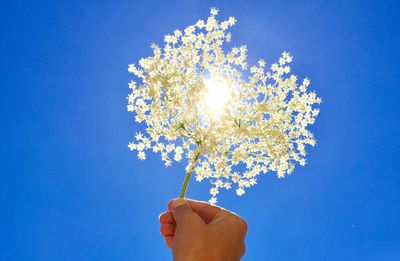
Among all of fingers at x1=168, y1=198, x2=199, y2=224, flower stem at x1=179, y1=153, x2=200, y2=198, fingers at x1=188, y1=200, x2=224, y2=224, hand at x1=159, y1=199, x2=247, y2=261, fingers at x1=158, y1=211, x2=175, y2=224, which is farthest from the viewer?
flower stem at x1=179, y1=153, x2=200, y2=198

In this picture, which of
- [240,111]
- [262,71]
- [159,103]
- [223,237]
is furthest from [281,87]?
[223,237]

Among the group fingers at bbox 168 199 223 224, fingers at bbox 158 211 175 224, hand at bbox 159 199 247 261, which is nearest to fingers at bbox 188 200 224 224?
fingers at bbox 168 199 223 224

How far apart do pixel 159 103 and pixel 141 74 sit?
3.12ft

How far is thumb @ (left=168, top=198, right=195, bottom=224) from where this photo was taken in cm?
322

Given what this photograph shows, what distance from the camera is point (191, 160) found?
509cm

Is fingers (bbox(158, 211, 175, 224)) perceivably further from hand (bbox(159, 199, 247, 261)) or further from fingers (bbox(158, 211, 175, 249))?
hand (bbox(159, 199, 247, 261))

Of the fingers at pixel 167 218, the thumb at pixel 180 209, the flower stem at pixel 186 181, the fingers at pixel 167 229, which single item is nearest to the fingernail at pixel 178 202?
the thumb at pixel 180 209

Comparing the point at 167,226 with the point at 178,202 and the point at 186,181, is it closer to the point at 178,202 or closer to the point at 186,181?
Answer: the point at 178,202

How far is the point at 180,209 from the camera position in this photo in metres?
3.46

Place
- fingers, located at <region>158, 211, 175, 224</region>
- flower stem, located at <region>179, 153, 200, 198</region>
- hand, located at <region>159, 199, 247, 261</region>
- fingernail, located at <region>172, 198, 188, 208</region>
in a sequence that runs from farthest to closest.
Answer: flower stem, located at <region>179, 153, 200, 198</region>
fingers, located at <region>158, 211, 175, 224</region>
fingernail, located at <region>172, 198, 188, 208</region>
hand, located at <region>159, 199, 247, 261</region>

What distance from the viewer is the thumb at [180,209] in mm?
3223

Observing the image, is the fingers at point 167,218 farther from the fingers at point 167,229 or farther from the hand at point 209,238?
the hand at point 209,238

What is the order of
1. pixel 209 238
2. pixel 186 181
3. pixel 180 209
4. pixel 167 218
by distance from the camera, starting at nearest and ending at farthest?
pixel 209 238 → pixel 180 209 → pixel 167 218 → pixel 186 181

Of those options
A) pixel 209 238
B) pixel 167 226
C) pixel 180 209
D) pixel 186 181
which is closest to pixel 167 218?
pixel 167 226
